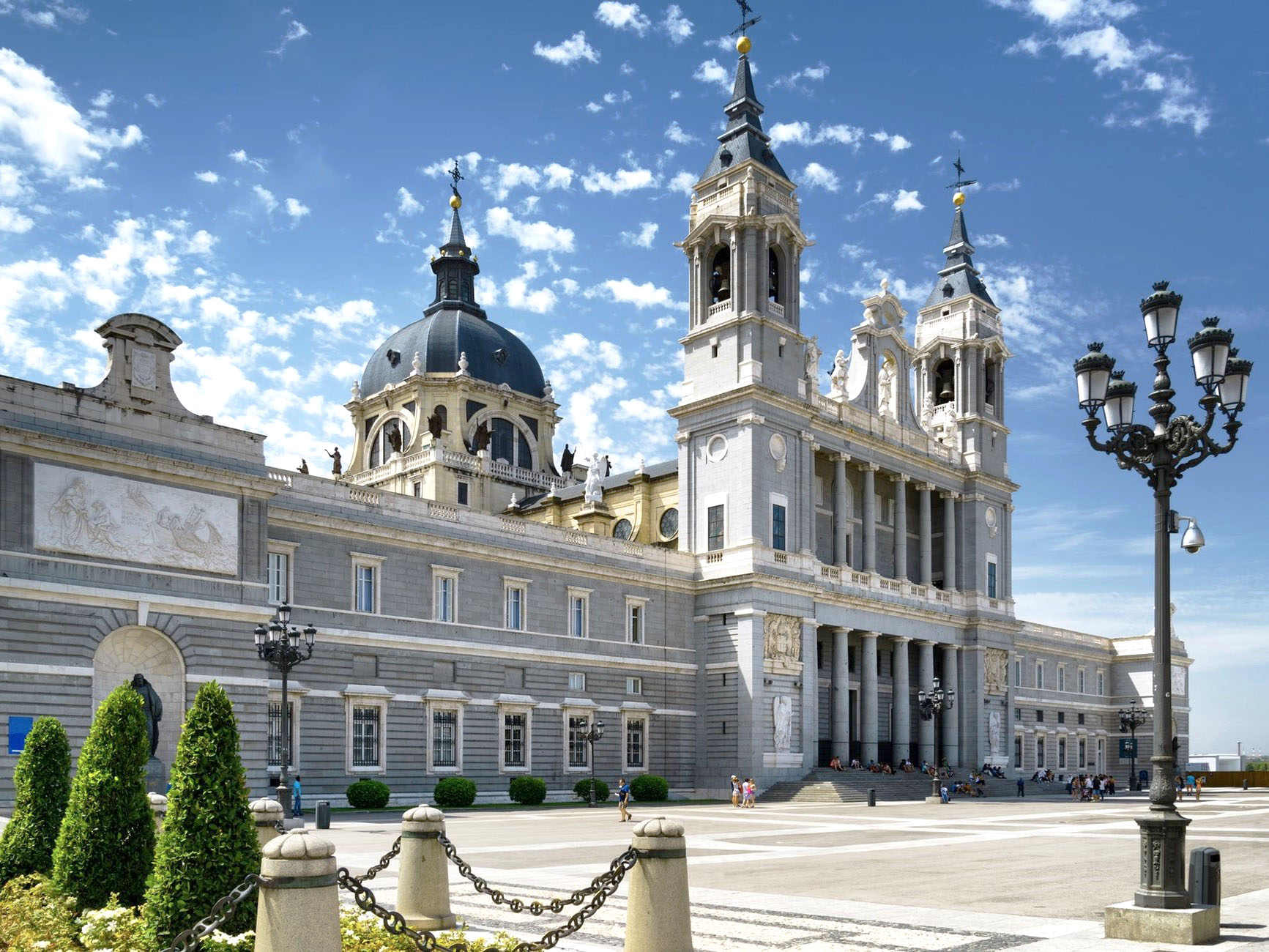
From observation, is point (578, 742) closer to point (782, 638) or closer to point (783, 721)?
point (783, 721)

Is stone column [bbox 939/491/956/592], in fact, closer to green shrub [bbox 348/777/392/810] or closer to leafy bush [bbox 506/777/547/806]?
leafy bush [bbox 506/777/547/806]

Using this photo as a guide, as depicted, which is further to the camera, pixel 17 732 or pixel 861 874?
pixel 17 732

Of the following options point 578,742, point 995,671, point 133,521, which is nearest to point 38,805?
point 133,521

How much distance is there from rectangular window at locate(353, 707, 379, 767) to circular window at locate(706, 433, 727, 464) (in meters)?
20.3

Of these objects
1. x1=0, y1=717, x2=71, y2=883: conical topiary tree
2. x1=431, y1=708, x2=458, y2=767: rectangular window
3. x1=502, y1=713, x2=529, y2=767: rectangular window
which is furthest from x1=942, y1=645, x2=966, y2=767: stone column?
x1=0, y1=717, x2=71, y2=883: conical topiary tree

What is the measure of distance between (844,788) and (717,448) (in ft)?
51.6

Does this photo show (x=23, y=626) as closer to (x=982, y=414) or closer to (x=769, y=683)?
(x=769, y=683)

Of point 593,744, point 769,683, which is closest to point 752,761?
point 769,683

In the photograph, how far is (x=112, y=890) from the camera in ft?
43.7

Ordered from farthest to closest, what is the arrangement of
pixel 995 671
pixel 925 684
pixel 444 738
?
pixel 995 671, pixel 925 684, pixel 444 738

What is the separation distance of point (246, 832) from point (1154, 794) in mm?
10508

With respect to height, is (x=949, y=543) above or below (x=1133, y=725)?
above

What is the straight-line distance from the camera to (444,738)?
150ft

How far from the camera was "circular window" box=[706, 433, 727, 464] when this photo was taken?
56.4 meters
